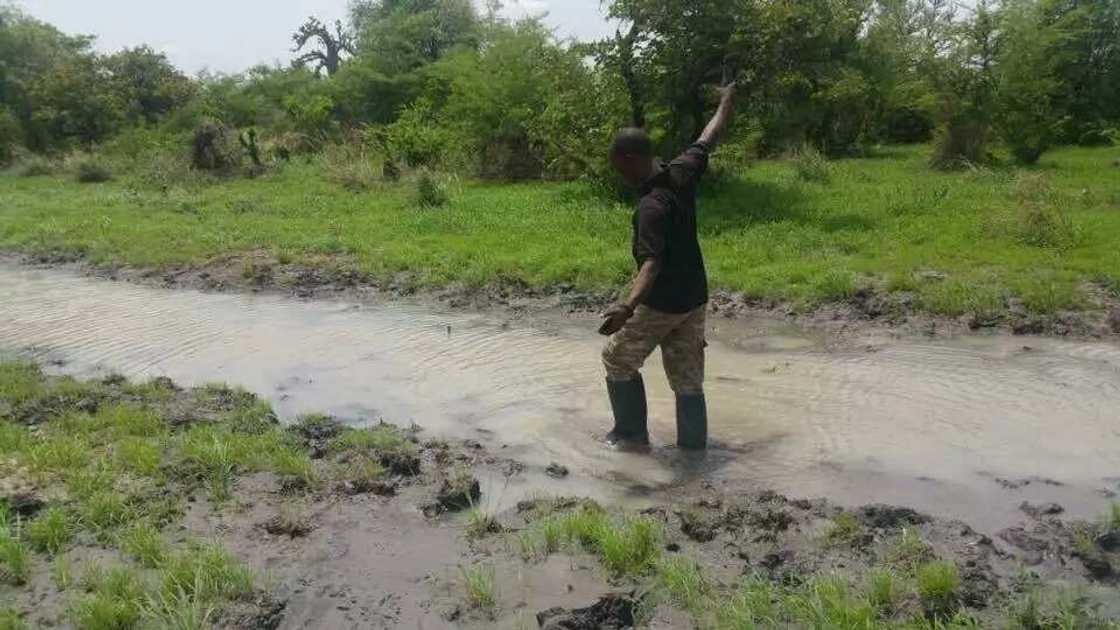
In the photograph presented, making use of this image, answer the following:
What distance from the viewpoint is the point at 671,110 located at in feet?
46.8

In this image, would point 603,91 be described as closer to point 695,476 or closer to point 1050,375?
point 1050,375

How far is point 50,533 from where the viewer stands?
4.16 meters

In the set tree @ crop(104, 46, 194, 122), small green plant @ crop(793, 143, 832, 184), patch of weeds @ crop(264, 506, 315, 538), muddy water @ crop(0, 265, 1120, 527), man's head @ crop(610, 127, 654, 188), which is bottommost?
muddy water @ crop(0, 265, 1120, 527)

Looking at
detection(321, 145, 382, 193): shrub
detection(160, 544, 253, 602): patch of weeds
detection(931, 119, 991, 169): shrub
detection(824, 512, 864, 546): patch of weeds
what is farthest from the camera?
detection(321, 145, 382, 193): shrub

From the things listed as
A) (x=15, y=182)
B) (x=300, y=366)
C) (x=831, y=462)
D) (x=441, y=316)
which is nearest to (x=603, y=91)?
(x=441, y=316)

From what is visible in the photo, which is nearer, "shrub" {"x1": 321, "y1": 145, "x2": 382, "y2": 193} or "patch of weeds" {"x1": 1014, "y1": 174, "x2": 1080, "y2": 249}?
"patch of weeds" {"x1": 1014, "y1": 174, "x2": 1080, "y2": 249}

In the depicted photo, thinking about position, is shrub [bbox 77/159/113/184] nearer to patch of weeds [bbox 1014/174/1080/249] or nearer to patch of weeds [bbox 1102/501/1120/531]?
patch of weeds [bbox 1014/174/1080/249]

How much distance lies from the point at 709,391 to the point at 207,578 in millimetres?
3873

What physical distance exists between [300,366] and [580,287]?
10.7 ft

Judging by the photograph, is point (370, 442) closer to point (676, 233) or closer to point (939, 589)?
point (676, 233)

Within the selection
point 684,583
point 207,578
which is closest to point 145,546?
point 207,578

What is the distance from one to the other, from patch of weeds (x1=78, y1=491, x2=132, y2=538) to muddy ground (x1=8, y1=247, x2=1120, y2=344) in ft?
17.1

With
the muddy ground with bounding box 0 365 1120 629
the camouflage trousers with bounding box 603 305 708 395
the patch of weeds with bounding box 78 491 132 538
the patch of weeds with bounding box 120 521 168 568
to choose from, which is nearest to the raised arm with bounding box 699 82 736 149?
the camouflage trousers with bounding box 603 305 708 395

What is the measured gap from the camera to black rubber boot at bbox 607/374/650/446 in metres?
5.38
